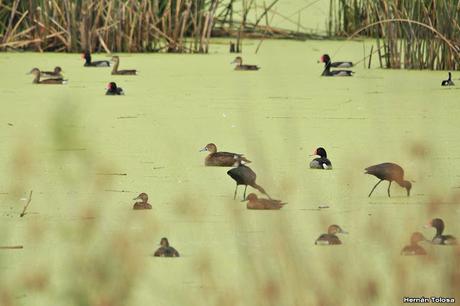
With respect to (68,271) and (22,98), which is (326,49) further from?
(68,271)

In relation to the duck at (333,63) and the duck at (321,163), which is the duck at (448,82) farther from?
the duck at (321,163)

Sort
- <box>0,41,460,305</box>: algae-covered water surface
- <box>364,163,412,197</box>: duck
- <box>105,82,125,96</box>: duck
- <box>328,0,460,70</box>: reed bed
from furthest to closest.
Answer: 1. <box>328,0,460,70</box>: reed bed
2. <box>105,82,125,96</box>: duck
3. <box>364,163,412,197</box>: duck
4. <box>0,41,460,305</box>: algae-covered water surface

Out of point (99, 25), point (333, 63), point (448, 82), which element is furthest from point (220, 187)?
point (99, 25)

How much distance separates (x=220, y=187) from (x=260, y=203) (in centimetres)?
45

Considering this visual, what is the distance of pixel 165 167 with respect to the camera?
4586 millimetres

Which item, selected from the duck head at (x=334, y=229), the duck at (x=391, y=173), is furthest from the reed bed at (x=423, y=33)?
the duck head at (x=334, y=229)

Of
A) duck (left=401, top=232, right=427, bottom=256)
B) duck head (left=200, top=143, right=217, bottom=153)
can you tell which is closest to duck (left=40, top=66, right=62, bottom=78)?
duck head (left=200, top=143, right=217, bottom=153)

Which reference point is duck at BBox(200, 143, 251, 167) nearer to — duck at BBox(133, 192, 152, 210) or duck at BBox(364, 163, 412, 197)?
duck at BBox(364, 163, 412, 197)

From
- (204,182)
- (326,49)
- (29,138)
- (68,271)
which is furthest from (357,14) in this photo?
(68,271)

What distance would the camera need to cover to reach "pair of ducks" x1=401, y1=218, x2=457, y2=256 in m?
3.15

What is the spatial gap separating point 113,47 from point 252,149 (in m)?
4.10

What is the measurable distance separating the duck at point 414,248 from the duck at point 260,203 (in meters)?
0.68

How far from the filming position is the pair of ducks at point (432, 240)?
315cm

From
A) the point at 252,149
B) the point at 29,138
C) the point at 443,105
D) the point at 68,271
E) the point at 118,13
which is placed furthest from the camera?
the point at 118,13
